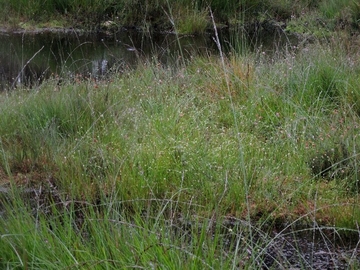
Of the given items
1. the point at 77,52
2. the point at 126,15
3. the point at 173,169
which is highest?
the point at 173,169

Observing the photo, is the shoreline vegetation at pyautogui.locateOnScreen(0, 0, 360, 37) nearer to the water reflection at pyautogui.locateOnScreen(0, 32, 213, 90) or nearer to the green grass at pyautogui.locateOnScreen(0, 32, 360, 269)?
the water reflection at pyautogui.locateOnScreen(0, 32, 213, 90)

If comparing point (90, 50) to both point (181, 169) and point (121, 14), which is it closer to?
point (121, 14)

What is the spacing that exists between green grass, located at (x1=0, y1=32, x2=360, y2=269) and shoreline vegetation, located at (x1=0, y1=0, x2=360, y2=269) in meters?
0.01

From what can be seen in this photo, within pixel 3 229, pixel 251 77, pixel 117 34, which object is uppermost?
pixel 3 229

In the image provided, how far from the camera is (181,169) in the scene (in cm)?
358

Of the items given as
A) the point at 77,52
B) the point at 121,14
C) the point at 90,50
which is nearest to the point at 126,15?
the point at 121,14

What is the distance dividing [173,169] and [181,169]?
6cm

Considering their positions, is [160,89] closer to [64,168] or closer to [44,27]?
[64,168]

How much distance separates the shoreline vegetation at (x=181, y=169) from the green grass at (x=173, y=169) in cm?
1

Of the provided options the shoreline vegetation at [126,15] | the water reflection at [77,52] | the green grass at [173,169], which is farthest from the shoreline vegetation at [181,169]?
the shoreline vegetation at [126,15]

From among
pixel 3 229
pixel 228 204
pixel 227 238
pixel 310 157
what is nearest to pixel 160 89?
pixel 310 157

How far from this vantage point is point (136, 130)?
12.8ft

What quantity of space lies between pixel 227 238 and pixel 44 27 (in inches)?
473

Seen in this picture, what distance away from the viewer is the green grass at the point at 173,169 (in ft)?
7.73
